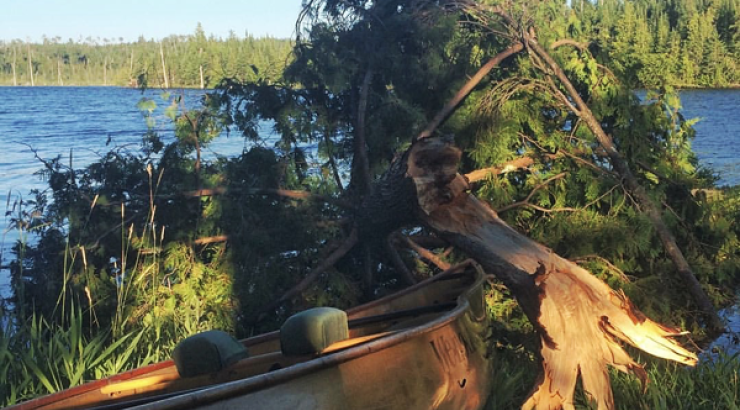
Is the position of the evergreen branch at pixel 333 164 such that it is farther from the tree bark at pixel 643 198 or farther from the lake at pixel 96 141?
the tree bark at pixel 643 198

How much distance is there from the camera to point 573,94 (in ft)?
22.3

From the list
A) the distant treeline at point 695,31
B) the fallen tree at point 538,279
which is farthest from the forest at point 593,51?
the fallen tree at point 538,279

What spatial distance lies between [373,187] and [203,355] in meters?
2.50

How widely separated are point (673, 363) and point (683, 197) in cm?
178

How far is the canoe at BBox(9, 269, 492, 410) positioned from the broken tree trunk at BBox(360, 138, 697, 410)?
1.16 feet

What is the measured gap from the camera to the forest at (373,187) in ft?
21.0

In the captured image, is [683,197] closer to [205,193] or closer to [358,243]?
[358,243]

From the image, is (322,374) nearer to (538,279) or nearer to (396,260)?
(538,279)

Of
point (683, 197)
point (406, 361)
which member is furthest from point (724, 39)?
point (406, 361)

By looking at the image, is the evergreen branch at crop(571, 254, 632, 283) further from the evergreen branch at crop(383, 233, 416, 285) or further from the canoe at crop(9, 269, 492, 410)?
the canoe at crop(9, 269, 492, 410)

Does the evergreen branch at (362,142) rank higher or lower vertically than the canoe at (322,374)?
higher

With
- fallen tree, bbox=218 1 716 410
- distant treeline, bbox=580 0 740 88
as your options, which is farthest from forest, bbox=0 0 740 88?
fallen tree, bbox=218 1 716 410

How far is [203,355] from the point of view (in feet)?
13.1

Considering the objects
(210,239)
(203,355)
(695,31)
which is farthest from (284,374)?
(695,31)
